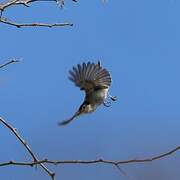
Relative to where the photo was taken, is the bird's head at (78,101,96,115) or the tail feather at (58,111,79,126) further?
the bird's head at (78,101,96,115)

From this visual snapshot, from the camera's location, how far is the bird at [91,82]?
2205 mm

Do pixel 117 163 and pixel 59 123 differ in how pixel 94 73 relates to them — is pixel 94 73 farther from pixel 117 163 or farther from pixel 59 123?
pixel 117 163

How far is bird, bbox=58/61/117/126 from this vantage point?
2205 millimetres

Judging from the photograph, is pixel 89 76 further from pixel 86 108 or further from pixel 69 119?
pixel 69 119

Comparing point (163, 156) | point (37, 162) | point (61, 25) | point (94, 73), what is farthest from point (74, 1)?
point (163, 156)

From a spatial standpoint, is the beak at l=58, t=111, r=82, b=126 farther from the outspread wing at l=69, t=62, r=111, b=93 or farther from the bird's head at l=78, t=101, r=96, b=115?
the outspread wing at l=69, t=62, r=111, b=93

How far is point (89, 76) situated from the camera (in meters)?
2.33

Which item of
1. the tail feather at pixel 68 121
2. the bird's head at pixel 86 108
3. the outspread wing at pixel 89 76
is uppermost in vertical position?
the outspread wing at pixel 89 76

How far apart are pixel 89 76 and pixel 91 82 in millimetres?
54

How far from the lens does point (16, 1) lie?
82.0 inches

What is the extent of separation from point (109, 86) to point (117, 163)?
0.57 m

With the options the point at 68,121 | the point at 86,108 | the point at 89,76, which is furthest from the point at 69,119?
the point at 89,76

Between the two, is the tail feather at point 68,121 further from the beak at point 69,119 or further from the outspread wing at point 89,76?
the outspread wing at point 89,76

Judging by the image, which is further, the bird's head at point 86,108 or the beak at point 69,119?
the bird's head at point 86,108
